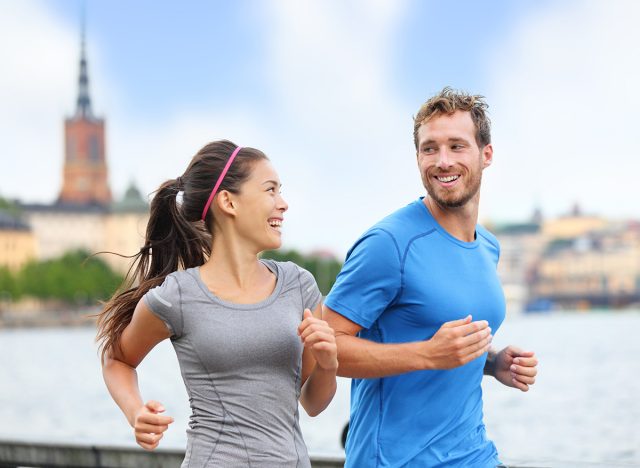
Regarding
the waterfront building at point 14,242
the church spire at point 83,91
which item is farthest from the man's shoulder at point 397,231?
the church spire at point 83,91

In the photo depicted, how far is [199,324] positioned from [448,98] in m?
0.80

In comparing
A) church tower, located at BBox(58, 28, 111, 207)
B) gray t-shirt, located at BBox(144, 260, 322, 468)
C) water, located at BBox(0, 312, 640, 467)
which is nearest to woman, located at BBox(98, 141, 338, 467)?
gray t-shirt, located at BBox(144, 260, 322, 468)

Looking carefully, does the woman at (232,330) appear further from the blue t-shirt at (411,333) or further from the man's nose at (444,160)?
the man's nose at (444,160)

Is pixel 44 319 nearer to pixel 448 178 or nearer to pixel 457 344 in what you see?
pixel 448 178

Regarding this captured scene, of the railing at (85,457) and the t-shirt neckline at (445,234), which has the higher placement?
the t-shirt neckline at (445,234)

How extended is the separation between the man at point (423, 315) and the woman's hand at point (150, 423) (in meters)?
0.45

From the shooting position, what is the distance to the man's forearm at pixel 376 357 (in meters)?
2.34

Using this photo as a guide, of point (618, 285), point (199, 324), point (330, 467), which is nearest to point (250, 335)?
point (199, 324)

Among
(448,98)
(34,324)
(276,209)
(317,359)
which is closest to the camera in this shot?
(317,359)

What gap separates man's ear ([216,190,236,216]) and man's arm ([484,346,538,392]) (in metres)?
0.77

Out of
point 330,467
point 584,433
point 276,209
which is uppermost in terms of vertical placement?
point 276,209

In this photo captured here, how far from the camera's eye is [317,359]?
227 centimetres

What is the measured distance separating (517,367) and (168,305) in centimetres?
87

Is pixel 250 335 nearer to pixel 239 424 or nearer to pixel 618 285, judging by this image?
pixel 239 424
